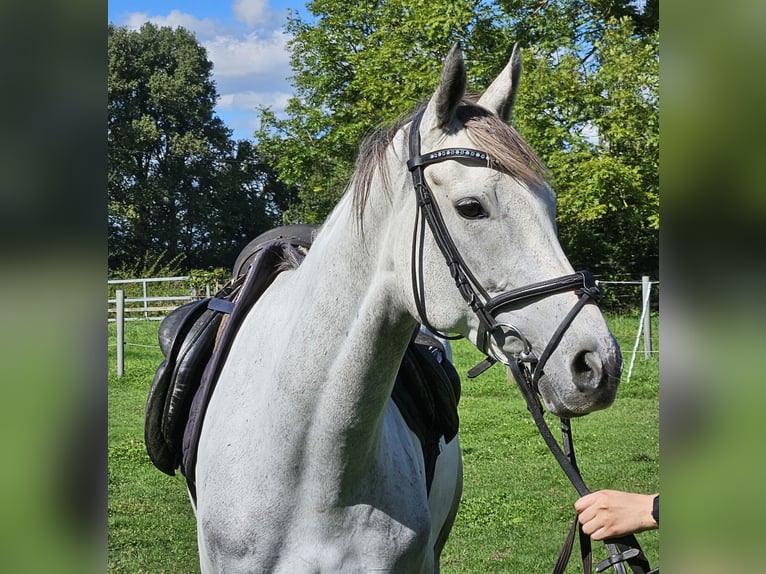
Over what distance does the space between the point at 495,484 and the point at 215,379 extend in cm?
442

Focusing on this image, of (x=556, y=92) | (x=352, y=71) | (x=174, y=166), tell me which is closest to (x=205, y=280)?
(x=352, y=71)

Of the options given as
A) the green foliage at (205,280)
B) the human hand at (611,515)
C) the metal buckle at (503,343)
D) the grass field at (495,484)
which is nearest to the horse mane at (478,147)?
the metal buckle at (503,343)

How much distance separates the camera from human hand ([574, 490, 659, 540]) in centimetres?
167

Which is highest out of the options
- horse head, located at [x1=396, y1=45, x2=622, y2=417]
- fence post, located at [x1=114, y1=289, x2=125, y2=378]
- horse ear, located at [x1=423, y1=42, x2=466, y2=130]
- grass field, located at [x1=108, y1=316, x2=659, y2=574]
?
horse ear, located at [x1=423, y1=42, x2=466, y2=130]

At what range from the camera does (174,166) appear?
123 feet

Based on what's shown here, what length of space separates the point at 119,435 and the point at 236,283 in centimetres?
555

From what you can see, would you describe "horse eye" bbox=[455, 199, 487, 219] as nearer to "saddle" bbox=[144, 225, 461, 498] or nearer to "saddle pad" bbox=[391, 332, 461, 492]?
"saddle" bbox=[144, 225, 461, 498]

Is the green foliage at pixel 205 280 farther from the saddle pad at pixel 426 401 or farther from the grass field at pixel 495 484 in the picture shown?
the saddle pad at pixel 426 401

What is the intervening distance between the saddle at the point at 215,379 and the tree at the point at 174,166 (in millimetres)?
31550

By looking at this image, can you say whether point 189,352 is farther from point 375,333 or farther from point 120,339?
point 120,339

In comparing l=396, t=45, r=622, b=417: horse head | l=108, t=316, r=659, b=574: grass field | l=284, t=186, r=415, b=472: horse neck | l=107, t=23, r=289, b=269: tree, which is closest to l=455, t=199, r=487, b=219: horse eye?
l=396, t=45, r=622, b=417: horse head

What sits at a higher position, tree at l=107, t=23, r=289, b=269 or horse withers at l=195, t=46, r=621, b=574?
tree at l=107, t=23, r=289, b=269

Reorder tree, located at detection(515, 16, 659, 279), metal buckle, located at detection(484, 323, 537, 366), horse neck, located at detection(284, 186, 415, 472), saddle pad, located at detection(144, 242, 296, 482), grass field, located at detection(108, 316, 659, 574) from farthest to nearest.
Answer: tree, located at detection(515, 16, 659, 279) → grass field, located at detection(108, 316, 659, 574) → saddle pad, located at detection(144, 242, 296, 482) → horse neck, located at detection(284, 186, 415, 472) → metal buckle, located at detection(484, 323, 537, 366)

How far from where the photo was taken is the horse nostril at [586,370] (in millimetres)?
1495
